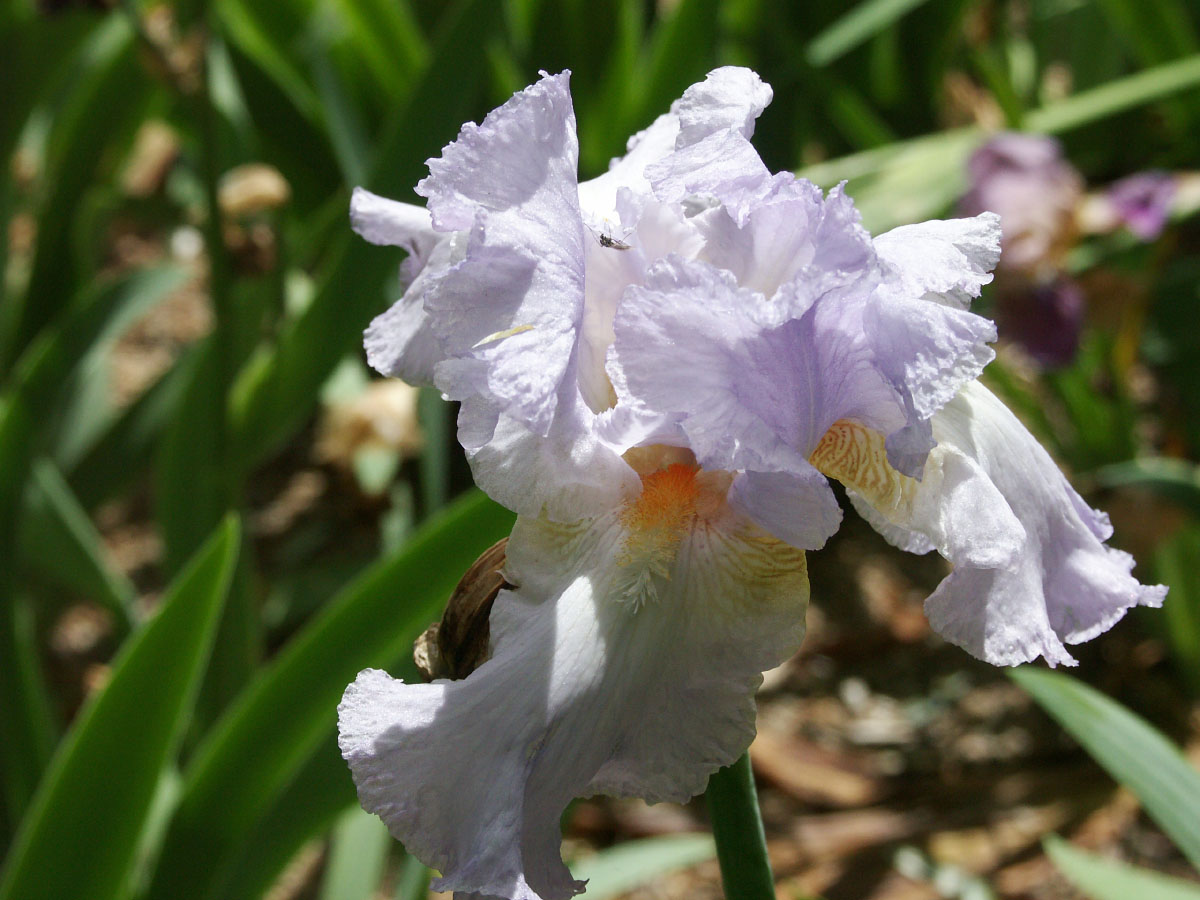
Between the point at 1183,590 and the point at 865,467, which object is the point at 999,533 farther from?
the point at 1183,590

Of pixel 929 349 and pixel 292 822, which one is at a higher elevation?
pixel 929 349

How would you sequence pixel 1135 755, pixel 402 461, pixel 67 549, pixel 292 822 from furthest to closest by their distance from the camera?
pixel 402 461, pixel 67 549, pixel 292 822, pixel 1135 755

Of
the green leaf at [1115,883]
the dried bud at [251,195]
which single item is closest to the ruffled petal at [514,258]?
the green leaf at [1115,883]

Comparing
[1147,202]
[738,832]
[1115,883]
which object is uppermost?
[738,832]

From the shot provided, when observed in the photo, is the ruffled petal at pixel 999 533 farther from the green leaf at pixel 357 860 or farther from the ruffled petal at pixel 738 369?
the green leaf at pixel 357 860

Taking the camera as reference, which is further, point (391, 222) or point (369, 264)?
point (369, 264)

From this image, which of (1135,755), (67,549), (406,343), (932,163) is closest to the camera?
(406,343)

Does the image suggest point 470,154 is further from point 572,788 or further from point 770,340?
point 572,788

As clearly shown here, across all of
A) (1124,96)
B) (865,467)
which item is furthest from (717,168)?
(1124,96)
